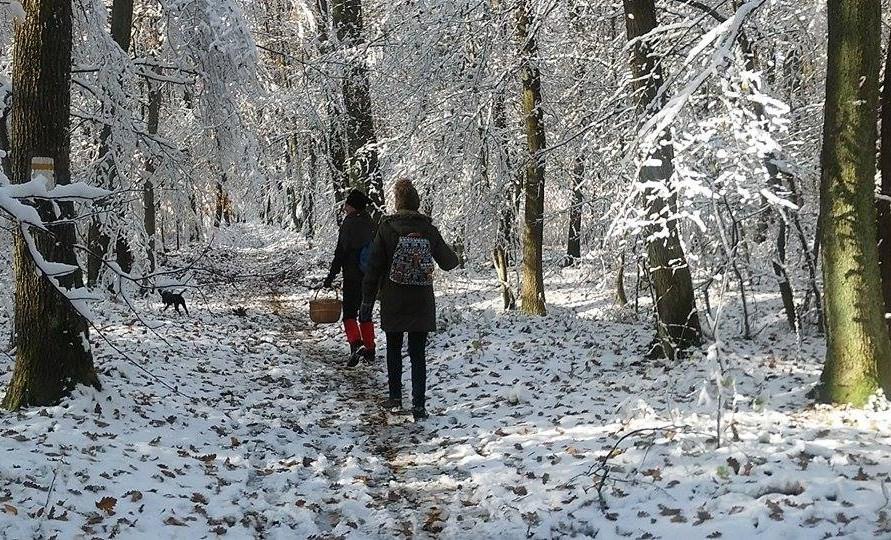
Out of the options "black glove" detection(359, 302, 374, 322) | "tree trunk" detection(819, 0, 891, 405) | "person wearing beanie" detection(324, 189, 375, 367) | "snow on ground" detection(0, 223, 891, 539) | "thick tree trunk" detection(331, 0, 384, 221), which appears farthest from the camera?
"thick tree trunk" detection(331, 0, 384, 221)

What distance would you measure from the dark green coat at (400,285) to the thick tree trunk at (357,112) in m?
5.91

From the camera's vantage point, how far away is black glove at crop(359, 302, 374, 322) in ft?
23.9

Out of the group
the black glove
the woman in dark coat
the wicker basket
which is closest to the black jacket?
the black glove

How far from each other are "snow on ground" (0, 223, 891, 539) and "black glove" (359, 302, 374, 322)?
69 centimetres

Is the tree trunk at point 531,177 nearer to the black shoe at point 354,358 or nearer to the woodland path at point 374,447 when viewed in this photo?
the woodland path at point 374,447

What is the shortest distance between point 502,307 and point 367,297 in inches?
278

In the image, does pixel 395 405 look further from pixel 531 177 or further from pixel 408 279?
pixel 531 177

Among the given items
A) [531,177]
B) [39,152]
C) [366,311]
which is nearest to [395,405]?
[366,311]

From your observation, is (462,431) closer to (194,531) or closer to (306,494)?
(306,494)

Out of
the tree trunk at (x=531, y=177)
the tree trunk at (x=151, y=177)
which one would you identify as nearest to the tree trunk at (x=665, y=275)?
the tree trunk at (x=531, y=177)

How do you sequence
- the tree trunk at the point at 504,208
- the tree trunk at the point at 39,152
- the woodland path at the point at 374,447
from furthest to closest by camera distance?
the tree trunk at the point at 504,208 → the tree trunk at the point at 39,152 → the woodland path at the point at 374,447

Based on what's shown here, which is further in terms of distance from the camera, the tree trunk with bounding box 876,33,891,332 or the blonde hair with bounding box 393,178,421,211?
the blonde hair with bounding box 393,178,421,211

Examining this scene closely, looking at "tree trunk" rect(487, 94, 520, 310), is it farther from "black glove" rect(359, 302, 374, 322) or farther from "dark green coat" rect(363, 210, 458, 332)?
"dark green coat" rect(363, 210, 458, 332)

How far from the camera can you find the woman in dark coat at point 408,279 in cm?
619
